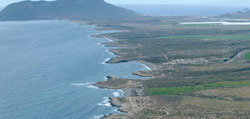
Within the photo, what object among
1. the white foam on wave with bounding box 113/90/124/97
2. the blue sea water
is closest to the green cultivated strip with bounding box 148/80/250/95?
the white foam on wave with bounding box 113/90/124/97

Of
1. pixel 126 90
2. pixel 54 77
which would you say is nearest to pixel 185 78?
pixel 126 90

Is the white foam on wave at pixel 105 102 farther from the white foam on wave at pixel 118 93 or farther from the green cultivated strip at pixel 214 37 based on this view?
the green cultivated strip at pixel 214 37

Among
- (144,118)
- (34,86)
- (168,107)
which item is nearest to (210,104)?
(168,107)

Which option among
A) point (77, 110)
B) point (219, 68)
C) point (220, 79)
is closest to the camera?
point (77, 110)

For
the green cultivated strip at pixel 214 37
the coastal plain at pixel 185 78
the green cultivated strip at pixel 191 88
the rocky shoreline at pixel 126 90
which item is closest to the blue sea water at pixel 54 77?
the rocky shoreline at pixel 126 90

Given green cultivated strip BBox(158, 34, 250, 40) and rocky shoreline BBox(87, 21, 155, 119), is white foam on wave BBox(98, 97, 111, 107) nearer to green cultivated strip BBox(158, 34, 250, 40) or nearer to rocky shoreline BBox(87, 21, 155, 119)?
rocky shoreline BBox(87, 21, 155, 119)

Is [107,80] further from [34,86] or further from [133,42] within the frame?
[133,42]

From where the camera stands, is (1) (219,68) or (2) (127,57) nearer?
(1) (219,68)
